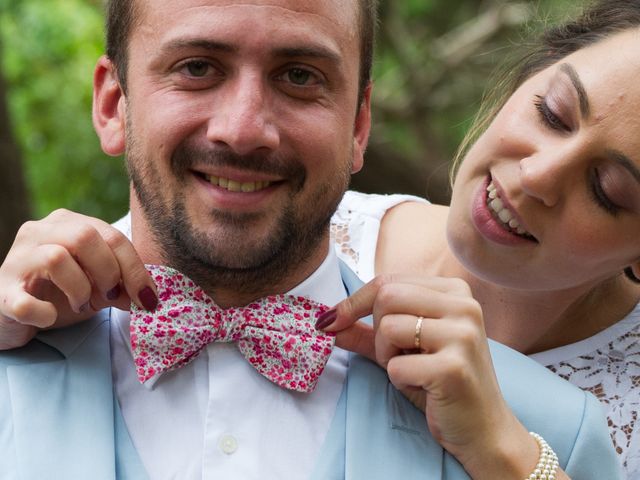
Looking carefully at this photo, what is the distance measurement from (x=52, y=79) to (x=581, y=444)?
576cm

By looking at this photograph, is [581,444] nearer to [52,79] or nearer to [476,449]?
[476,449]

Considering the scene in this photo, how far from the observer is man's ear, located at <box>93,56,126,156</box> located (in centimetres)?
235

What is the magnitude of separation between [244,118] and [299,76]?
21 centimetres

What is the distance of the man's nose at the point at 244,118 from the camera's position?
203 centimetres

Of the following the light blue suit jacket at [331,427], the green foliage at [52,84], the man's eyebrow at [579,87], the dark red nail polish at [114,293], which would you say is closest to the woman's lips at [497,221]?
the man's eyebrow at [579,87]

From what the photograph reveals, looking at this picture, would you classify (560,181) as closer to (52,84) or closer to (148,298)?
(148,298)

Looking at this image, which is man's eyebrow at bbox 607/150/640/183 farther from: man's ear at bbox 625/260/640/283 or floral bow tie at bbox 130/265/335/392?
floral bow tie at bbox 130/265/335/392

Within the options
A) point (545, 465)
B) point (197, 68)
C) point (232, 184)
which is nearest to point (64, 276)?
point (232, 184)

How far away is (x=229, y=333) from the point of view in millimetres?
2170

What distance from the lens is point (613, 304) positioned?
3.14 meters

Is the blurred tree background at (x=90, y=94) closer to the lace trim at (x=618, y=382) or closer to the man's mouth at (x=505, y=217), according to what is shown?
the lace trim at (x=618, y=382)

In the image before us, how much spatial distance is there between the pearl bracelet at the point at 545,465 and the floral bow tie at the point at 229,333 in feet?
→ 1.65

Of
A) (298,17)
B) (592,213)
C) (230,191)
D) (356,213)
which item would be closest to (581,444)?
(592,213)

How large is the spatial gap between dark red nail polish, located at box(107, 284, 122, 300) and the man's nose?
38 cm
